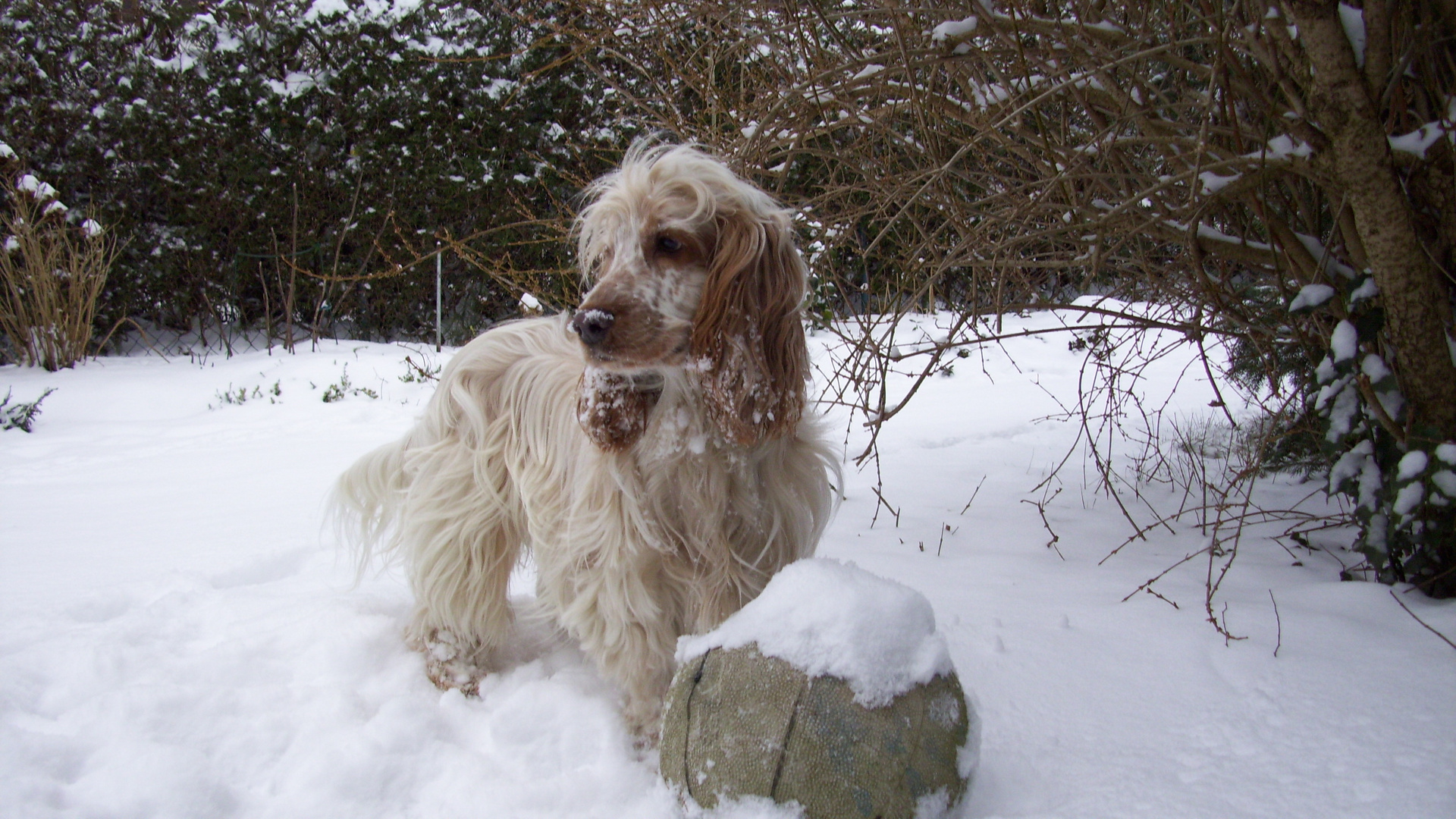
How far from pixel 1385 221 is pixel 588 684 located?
2257 mm

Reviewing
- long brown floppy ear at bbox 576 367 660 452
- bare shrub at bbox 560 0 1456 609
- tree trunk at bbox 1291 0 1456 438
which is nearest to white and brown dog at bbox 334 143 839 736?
long brown floppy ear at bbox 576 367 660 452

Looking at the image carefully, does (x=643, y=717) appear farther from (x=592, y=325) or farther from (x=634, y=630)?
(x=592, y=325)

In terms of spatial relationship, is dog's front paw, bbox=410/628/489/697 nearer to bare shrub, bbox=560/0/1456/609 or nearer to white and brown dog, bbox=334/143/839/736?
white and brown dog, bbox=334/143/839/736

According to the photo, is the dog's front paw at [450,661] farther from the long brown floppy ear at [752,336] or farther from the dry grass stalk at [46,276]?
the dry grass stalk at [46,276]

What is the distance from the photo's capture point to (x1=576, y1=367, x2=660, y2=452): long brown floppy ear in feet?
6.32

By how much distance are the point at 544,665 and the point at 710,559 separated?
26.4 inches

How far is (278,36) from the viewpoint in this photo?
7.90 m

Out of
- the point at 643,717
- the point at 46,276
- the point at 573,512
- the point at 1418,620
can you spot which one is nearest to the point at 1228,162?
the point at 1418,620

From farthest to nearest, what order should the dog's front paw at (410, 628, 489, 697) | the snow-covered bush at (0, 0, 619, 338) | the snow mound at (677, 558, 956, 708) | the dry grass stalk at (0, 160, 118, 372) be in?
the snow-covered bush at (0, 0, 619, 338) → the dry grass stalk at (0, 160, 118, 372) → the dog's front paw at (410, 628, 489, 697) → the snow mound at (677, 558, 956, 708)

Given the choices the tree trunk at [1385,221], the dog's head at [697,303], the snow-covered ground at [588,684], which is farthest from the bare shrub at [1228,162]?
the dog's head at [697,303]

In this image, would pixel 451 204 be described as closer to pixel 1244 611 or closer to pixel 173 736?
pixel 173 736

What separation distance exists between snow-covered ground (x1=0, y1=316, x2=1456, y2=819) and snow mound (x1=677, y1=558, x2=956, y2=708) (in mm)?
274

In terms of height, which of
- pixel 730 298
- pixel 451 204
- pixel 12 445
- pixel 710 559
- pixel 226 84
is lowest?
pixel 12 445

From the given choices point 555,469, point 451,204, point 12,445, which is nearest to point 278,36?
point 451,204
